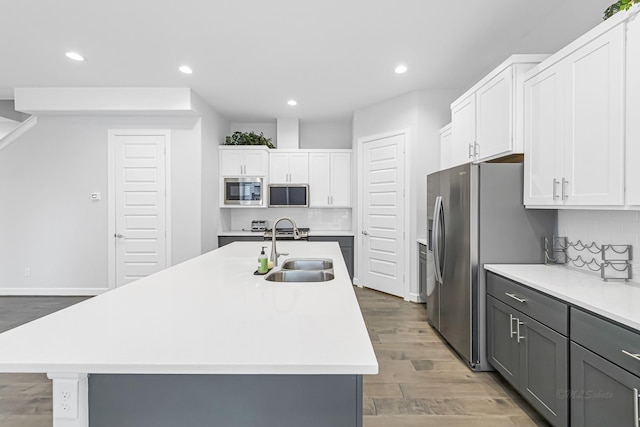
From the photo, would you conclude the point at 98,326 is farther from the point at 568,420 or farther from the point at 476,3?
the point at 476,3

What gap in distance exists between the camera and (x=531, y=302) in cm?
199

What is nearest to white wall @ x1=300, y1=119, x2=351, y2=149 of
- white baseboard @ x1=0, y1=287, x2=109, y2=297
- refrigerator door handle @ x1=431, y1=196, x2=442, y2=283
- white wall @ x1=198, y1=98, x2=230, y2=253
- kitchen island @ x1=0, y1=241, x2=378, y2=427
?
white wall @ x1=198, y1=98, x2=230, y2=253

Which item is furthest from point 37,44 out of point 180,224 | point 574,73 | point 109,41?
point 574,73

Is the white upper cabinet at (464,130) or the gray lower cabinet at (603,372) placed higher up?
the white upper cabinet at (464,130)

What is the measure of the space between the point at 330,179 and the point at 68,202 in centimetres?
385

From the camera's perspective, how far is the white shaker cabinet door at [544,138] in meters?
2.12

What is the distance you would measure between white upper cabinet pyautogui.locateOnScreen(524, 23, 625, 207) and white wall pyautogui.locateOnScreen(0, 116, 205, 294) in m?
3.92

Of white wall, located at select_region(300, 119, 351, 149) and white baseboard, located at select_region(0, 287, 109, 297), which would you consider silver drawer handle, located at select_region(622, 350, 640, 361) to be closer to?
white wall, located at select_region(300, 119, 351, 149)

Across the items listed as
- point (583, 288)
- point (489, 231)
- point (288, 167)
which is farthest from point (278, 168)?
point (583, 288)

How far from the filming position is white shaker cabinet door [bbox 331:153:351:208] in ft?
18.6

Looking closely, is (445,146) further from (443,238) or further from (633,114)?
(633,114)

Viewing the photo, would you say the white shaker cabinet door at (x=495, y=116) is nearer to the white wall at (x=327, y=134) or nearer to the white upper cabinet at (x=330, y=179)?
the white upper cabinet at (x=330, y=179)

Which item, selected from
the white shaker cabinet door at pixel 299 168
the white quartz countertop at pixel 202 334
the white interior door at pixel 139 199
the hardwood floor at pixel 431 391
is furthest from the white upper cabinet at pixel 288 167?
the white quartz countertop at pixel 202 334

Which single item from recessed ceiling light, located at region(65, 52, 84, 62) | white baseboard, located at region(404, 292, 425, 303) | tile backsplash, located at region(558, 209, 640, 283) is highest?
recessed ceiling light, located at region(65, 52, 84, 62)
